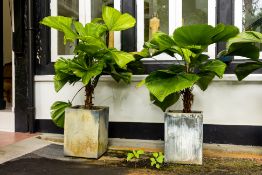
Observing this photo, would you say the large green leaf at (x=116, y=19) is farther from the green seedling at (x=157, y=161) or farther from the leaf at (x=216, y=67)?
the green seedling at (x=157, y=161)

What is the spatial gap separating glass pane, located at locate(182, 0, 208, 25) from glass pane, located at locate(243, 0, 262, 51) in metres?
0.42

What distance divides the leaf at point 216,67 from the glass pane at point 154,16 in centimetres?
115

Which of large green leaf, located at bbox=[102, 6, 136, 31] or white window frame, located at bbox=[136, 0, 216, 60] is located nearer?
large green leaf, located at bbox=[102, 6, 136, 31]

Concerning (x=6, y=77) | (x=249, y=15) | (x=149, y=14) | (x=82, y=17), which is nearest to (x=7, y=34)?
(x=6, y=77)

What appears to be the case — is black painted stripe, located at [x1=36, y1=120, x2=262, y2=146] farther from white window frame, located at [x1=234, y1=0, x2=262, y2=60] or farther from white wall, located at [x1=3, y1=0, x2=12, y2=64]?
white wall, located at [x1=3, y1=0, x2=12, y2=64]

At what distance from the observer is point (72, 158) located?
3.14 meters

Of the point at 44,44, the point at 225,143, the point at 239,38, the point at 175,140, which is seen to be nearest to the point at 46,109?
the point at 44,44

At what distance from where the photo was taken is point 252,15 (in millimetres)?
3521

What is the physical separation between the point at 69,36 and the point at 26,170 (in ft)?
4.07

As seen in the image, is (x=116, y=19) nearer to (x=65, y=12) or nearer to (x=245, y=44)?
(x=245, y=44)

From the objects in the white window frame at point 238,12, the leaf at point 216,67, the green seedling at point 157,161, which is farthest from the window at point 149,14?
the green seedling at point 157,161

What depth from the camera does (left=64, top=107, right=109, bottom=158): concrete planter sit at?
Answer: 307cm

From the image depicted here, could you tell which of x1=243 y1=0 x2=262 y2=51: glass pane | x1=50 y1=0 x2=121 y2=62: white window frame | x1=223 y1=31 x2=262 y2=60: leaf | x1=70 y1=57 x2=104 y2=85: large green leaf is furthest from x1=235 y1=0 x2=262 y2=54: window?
x1=70 y1=57 x2=104 y2=85: large green leaf

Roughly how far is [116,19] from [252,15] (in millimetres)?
1559
